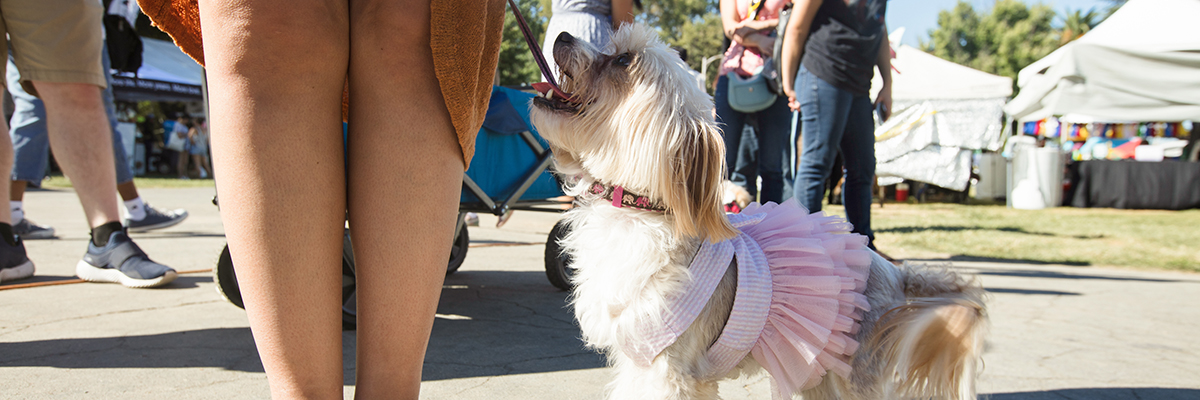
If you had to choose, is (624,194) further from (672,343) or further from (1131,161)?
(1131,161)

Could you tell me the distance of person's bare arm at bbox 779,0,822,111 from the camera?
11.5 ft

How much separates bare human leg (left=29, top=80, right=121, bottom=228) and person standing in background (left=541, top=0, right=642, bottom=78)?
2.19m

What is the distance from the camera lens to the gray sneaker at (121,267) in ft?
10.3

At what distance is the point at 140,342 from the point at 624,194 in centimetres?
187

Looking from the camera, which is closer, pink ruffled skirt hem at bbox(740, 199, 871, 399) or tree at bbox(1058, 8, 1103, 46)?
pink ruffled skirt hem at bbox(740, 199, 871, 399)

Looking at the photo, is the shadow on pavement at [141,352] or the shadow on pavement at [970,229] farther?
the shadow on pavement at [970,229]

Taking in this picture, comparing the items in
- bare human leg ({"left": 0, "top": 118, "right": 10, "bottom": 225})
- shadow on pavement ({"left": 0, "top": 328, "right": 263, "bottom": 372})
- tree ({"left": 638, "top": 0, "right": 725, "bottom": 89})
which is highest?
tree ({"left": 638, "top": 0, "right": 725, "bottom": 89})

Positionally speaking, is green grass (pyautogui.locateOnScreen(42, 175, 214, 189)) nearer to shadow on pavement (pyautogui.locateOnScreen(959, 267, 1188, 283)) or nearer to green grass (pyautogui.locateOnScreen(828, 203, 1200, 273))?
green grass (pyautogui.locateOnScreen(828, 203, 1200, 273))

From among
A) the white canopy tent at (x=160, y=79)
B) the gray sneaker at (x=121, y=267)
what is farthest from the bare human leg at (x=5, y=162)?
the white canopy tent at (x=160, y=79)

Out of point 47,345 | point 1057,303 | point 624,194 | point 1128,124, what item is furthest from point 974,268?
point 1128,124

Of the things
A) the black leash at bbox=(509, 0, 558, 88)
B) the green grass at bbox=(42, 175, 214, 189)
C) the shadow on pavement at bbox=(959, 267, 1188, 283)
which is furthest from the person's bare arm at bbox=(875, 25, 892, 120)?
the green grass at bbox=(42, 175, 214, 189)

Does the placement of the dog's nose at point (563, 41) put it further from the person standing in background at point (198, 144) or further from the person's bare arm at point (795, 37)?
the person standing in background at point (198, 144)

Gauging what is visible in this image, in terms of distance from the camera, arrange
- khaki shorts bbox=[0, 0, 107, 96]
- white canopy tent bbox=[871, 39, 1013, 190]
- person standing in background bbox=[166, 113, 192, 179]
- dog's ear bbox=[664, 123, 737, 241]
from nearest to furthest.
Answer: dog's ear bbox=[664, 123, 737, 241]
khaki shorts bbox=[0, 0, 107, 96]
white canopy tent bbox=[871, 39, 1013, 190]
person standing in background bbox=[166, 113, 192, 179]

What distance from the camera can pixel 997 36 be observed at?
5750 cm
